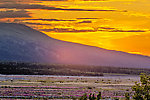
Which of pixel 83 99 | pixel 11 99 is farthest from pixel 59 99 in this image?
pixel 83 99

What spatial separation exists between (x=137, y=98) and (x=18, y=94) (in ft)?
79.8

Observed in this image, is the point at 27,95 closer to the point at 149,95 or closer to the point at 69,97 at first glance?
the point at 69,97

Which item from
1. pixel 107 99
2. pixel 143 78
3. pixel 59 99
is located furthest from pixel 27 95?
pixel 143 78

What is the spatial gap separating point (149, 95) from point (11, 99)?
1975 cm

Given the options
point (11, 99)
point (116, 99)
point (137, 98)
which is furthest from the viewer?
point (116, 99)

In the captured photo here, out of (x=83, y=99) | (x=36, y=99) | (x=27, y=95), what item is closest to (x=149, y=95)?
(x=83, y=99)

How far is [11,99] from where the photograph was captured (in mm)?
51188

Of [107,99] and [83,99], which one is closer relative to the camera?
[83,99]

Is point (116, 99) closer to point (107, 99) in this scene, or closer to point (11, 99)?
point (107, 99)

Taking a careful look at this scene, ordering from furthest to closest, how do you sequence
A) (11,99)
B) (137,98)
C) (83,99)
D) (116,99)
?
(116,99)
(11,99)
(137,98)
(83,99)

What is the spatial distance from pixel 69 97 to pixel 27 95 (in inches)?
200

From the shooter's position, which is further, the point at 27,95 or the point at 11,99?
the point at 27,95

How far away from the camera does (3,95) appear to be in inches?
2165

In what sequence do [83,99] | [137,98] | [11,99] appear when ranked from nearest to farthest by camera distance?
[83,99], [137,98], [11,99]
